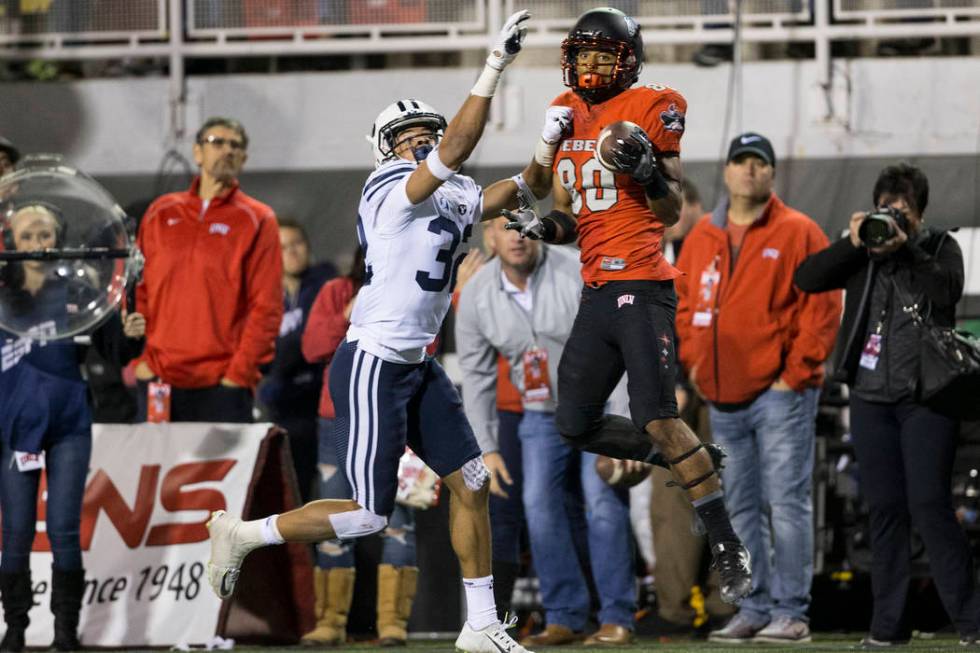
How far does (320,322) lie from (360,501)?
2.65 meters

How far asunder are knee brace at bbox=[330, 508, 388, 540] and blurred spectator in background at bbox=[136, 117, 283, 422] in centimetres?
232

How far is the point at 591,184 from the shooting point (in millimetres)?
6363

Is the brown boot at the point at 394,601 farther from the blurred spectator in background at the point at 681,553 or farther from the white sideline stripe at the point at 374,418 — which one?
the white sideline stripe at the point at 374,418

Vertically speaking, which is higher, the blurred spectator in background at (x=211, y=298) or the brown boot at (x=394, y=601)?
the blurred spectator in background at (x=211, y=298)

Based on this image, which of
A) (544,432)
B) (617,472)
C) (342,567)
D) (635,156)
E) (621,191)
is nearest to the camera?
(635,156)

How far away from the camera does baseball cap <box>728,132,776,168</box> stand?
8.17m

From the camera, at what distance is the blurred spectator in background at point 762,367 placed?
311 inches

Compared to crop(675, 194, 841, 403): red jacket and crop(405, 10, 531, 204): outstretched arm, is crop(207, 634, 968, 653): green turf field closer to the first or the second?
crop(675, 194, 841, 403): red jacket

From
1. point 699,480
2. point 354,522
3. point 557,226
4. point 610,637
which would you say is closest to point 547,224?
point 557,226

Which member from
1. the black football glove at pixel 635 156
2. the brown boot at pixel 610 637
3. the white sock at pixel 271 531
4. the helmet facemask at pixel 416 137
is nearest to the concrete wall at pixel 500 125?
the brown boot at pixel 610 637

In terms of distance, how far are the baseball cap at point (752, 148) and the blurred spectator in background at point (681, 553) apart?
1.46 ft

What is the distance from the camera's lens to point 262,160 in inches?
400

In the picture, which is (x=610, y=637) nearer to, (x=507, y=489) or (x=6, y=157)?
(x=507, y=489)

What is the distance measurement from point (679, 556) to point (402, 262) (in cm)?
322
